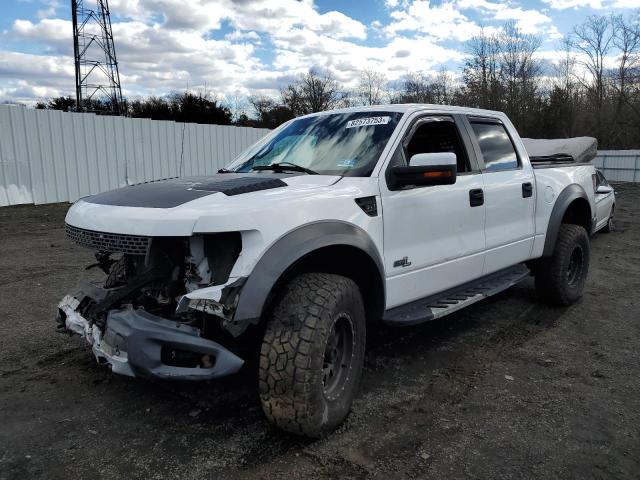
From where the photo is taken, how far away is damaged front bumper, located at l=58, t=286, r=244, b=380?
8.30 ft

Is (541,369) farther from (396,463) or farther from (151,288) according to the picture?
(151,288)

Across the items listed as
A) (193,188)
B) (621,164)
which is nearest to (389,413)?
(193,188)

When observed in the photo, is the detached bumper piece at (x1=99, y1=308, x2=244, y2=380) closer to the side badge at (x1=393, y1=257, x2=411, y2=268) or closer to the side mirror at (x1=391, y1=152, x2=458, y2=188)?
the side badge at (x1=393, y1=257, x2=411, y2=268)

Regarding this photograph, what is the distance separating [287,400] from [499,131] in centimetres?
338

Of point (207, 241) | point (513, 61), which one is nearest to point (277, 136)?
point (207, 241)

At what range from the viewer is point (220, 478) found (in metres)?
2.50

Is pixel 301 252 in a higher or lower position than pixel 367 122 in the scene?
lower

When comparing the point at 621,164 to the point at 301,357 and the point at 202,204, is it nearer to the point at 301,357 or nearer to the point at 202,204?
the point at 301,357

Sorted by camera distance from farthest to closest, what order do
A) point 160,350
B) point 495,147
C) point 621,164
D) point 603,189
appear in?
point 621,164 → point 603,189 → point 495,147 → point 160,350

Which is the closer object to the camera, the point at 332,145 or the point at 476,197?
the point at 332,145

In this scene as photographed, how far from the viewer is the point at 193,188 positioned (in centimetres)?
303

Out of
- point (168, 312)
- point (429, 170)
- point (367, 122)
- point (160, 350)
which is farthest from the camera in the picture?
point (367, 122)

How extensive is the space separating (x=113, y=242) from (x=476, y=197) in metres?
2.71

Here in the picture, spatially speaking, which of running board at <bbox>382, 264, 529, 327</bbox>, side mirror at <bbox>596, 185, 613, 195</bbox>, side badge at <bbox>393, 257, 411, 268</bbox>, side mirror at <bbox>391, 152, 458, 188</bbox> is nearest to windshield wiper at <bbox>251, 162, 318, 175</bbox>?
side mirror at <bbox>391, 152, 458, 188</bbox>
